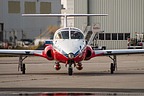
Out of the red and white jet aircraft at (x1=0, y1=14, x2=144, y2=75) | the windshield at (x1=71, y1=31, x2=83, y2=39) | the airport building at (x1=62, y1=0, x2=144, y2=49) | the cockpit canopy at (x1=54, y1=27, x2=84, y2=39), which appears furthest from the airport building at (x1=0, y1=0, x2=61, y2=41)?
the windshield at (x1=71, y1=31, x2=83, y2=39)

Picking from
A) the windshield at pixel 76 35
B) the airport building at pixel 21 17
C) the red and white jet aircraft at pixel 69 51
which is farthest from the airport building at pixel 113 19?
the windshield at pixel 76 35

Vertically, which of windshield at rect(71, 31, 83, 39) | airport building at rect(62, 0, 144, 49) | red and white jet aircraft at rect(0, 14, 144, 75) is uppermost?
airport building at rect(62, 0, 144, 49)

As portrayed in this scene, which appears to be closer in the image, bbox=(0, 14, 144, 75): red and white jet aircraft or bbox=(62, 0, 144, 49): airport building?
bbox=(0, 14, 144, 75): red and white jet aircraft

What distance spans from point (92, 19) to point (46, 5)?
18.4 meters

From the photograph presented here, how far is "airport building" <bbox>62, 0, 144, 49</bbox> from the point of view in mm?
67750

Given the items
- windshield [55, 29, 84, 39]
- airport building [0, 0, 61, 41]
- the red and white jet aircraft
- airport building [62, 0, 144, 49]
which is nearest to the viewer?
the red and white jet aircraft

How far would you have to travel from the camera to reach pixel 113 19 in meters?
68.3

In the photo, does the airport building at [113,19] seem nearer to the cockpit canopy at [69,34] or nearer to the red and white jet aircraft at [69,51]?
the red and white jet aircraft at [69,51]

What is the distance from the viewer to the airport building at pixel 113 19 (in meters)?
67.8

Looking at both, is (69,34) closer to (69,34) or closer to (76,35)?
(69,34)

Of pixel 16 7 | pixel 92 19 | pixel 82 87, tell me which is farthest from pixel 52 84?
pixel 16 7

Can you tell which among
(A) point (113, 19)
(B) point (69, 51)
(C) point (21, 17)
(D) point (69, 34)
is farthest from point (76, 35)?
(C) point (21, 17)

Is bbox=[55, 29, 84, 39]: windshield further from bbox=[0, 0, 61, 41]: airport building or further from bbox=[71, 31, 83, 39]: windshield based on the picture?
bbox=[0, 0, 61, 41]: airport building

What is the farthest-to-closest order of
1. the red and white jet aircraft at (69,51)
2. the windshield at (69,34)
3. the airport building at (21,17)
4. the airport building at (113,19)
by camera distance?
the airport building at (21,17) → the airport building at (113,19) → the windshield at (69,34) → the red and white jet aircraft at (69,51)
